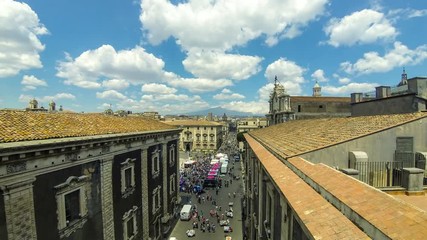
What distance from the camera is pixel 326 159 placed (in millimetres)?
10469

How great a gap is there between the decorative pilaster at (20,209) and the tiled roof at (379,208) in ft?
35.3

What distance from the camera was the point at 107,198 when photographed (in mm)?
16125

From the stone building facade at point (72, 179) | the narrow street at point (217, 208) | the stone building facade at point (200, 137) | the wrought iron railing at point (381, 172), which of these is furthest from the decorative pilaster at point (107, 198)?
the stone building facade at point (200, 137)

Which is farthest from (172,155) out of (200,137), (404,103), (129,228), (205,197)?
(200,137)

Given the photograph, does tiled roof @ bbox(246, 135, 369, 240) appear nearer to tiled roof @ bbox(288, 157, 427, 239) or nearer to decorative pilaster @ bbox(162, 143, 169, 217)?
tiled roof @ bbox(288, 157, 427, 239)

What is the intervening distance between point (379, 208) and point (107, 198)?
15176mm

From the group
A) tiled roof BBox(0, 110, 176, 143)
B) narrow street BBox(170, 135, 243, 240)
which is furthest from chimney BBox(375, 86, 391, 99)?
tiled roof BBox(0, 110, 176, 143)

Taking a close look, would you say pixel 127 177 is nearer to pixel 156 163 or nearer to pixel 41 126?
pixel 156 163

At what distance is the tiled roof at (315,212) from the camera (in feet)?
15.0

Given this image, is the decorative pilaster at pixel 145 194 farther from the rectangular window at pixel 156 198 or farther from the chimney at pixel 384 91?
the chimney at pixel 384 91

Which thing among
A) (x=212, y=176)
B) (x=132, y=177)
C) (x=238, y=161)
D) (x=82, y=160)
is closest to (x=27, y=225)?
(x=82, y=160)

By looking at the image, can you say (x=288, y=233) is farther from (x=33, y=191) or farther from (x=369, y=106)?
(x=369, y=106)

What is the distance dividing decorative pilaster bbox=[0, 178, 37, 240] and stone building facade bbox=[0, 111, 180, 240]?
0.10ft

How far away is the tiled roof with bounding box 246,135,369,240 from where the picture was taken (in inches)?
180
